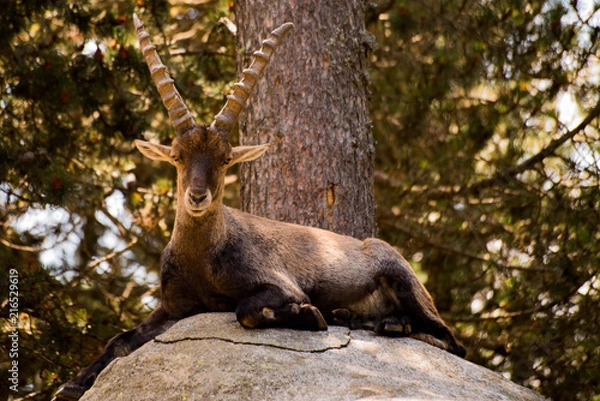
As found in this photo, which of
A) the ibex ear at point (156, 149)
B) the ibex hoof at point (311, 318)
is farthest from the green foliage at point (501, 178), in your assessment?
the ibex ear at point (156, 149)

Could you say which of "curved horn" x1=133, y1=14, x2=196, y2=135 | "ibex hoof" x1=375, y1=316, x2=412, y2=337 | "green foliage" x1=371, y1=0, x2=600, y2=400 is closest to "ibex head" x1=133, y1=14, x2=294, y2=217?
"curved horn" x1=133, y1=14, x2=196, y2=135

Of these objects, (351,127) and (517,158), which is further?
(517,158)

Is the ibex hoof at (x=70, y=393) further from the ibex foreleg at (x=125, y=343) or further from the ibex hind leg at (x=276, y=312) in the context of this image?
the ibex hind leg at (x=276, y=312)

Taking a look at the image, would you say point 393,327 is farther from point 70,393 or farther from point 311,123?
point 70,393

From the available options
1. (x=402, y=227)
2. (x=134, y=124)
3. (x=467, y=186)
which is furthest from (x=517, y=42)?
(x=134, y=124)

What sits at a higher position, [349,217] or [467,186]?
[467,186]

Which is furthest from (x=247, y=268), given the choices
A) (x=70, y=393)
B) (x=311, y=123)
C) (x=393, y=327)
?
(x=311, y=123)

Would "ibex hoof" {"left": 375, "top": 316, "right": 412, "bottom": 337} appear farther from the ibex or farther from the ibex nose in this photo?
the ibex nose

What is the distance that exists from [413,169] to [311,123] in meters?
3.26

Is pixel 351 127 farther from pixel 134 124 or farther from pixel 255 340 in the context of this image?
pixel 255 340

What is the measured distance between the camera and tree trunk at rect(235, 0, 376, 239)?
7.77 meters

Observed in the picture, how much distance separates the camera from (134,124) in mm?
8984

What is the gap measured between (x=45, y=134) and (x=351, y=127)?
3.20 meters

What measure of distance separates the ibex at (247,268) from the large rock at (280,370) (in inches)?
9.2
